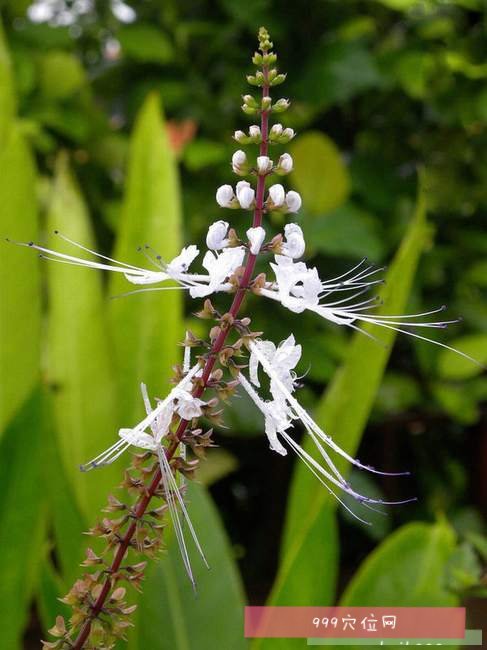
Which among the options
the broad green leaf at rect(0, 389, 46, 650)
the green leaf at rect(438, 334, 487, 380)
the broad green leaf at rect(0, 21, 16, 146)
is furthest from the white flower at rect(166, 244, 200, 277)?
the green leaf at rect(438, 334, 487, 380)

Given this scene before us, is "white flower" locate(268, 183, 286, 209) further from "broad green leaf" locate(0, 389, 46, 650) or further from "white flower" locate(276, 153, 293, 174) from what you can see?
"broad green leaf" locate(0, 389, 46, 650)

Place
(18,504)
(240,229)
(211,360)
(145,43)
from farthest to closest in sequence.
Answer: (145,43), (240,229), (18,504), (211,360)

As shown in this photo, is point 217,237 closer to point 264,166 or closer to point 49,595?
point 264,166

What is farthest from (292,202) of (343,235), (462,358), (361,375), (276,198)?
(462,358)

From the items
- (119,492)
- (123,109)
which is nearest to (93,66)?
(123,109)

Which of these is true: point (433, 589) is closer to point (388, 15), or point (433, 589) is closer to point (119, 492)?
point (119, 492)

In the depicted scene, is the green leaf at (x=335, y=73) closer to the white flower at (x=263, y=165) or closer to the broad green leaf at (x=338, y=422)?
the broad green leaf at (x=338, y=422)
